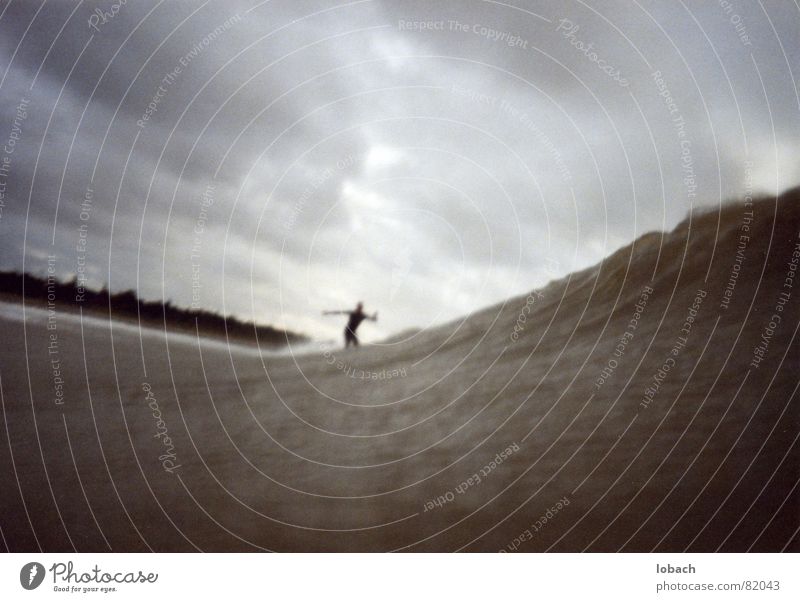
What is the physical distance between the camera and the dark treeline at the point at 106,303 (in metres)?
1.06

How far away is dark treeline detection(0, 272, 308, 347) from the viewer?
106 cm
